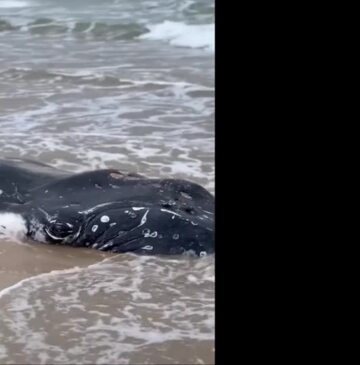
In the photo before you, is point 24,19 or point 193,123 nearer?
point 193,123

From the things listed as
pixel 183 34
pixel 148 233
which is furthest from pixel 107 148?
pixel 183 34

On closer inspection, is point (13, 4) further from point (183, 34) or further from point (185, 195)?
point (185, 195)

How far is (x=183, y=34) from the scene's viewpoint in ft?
31.2

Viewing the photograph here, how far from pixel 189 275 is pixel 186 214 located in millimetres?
405

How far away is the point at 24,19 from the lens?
11.0m

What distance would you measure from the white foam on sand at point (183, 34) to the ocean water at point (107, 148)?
2 cm

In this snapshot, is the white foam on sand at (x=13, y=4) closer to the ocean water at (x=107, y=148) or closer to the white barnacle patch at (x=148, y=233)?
the ocean water at (x=107, y=148)

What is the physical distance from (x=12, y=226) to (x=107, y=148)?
138cm

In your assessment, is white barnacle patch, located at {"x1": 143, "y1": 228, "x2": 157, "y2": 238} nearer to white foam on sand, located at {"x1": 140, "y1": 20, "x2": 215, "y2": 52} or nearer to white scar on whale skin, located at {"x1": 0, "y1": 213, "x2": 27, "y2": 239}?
white scar on whale skin, located at {"x1": 0, "y1": 213, "x2": 27, "y2": 239}

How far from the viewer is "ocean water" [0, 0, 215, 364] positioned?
241 cm

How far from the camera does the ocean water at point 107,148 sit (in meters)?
2.41
